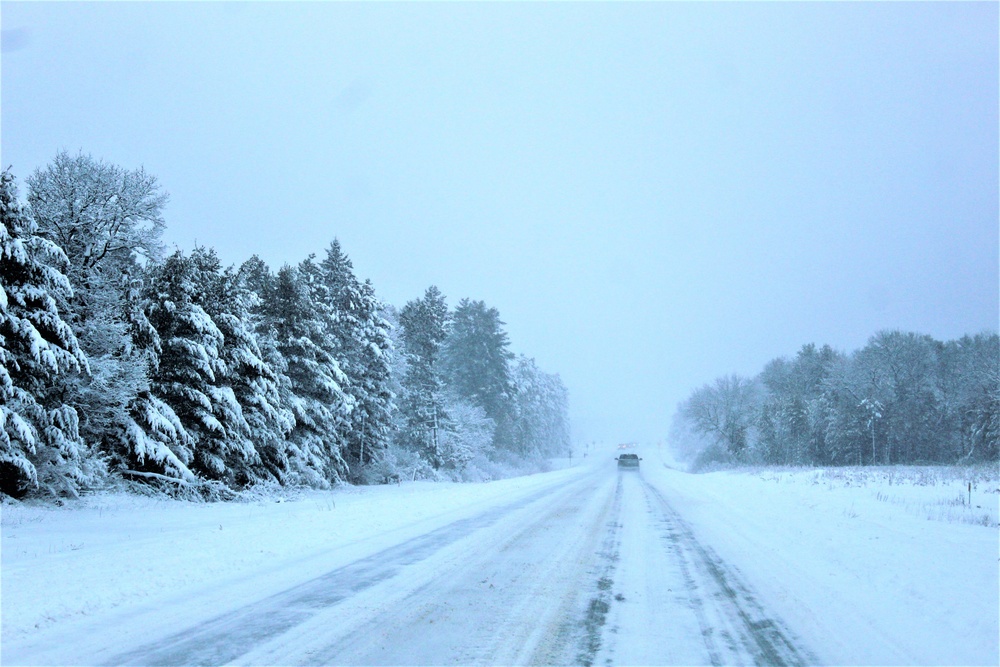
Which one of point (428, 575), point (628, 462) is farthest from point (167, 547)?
point (628, 462)

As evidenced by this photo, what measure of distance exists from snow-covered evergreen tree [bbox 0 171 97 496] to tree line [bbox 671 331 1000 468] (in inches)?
2387

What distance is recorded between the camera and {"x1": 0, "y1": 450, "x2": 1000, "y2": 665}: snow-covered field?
217 inches

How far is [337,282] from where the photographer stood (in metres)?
30.8

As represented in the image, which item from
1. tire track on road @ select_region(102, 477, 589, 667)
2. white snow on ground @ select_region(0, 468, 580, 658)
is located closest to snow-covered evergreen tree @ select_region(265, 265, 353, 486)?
white snow on ground @ select_region(0, 468, 580, 658)

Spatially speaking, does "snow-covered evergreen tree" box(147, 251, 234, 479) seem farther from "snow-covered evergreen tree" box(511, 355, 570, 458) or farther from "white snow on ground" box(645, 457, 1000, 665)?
"snow-covered evergreen tree" box(511, 355, 570, 458)

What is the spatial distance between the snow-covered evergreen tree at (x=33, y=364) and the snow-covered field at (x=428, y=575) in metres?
0.92

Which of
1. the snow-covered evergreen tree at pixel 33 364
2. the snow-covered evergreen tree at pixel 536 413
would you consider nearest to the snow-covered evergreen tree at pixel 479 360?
the snow-covered evergreen tree at pixel 536 413

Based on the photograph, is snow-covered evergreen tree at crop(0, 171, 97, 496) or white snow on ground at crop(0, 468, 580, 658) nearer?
white snow on ground at crop(0, 468, 580, 658)

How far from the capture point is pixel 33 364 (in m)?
13.1

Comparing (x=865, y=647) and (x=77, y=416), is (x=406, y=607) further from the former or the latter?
(x=77, y=416)

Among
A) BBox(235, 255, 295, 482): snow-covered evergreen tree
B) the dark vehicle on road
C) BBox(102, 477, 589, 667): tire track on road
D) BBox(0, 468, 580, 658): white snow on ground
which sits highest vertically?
BBox(235, 255, 295, 482): snow-covered evergreen tree

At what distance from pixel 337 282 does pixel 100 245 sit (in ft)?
44.2

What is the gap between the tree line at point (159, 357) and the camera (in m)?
13.6

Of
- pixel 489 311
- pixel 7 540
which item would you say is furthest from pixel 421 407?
pixel 7 540
